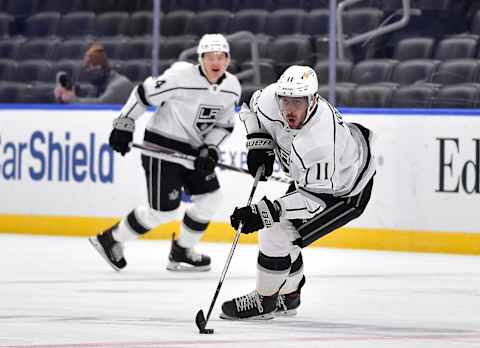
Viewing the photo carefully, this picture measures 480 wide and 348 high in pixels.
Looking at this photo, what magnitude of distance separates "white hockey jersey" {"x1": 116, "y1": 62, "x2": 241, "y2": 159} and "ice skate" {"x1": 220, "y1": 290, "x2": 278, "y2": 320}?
2.77 metres

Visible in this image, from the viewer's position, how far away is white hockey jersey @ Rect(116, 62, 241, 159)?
31.8ft

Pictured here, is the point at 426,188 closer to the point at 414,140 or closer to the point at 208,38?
the point at 414,140

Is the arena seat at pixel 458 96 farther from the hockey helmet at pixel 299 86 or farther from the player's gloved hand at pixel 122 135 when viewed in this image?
the hockey helmet at pixel 299 86

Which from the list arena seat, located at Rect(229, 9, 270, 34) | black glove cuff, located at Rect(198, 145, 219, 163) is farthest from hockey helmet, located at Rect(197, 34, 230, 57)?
arena seat, located at Rect(229, 9, 270, 34)

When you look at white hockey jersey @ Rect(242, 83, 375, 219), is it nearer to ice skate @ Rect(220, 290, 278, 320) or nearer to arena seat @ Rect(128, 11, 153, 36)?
ice skate @ Rect(220, 290, 278, 320)

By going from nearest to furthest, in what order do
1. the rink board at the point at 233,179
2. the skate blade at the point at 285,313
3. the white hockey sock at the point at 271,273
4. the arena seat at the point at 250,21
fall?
the white hockey sock at the point at 271,273 < the skate blade at the point at 285,313 < the rink board at the point at 233,179 < the arena seat at the point at 250,21

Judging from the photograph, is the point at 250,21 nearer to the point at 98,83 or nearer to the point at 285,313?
the point at 98,83

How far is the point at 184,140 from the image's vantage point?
9781mm

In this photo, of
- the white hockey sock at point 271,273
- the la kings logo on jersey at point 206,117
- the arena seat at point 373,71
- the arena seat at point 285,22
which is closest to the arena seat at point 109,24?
the arena seat at point 285,22

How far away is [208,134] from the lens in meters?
9.82

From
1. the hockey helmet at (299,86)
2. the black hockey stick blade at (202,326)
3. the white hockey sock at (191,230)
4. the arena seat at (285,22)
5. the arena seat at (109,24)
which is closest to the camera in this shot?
the black hockey stick blade at (202,326)

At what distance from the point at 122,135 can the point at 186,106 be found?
476 mm

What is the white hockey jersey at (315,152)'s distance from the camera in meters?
6.79

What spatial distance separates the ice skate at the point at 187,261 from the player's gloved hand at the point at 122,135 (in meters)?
0.76
